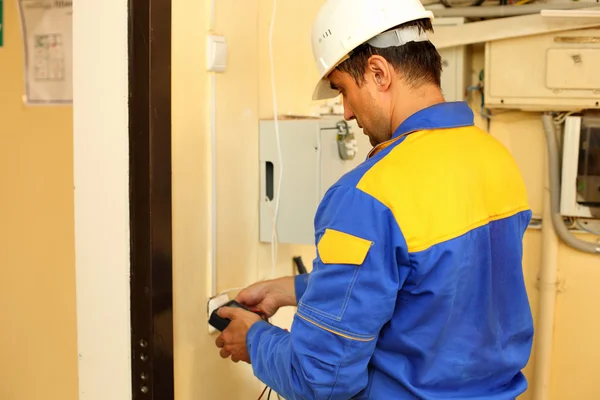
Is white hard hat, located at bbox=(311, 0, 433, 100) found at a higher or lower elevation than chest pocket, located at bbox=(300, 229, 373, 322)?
higher

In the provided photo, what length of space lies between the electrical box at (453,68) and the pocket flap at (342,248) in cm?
153

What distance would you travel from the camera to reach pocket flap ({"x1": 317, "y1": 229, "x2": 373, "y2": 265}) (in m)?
1.01

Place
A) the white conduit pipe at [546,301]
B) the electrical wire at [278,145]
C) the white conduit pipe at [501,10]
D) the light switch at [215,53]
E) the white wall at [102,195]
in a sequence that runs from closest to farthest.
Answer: the white wall at [102,195] → the light switch at [215,53] → the electrical wire at [278,145] → the white conduit pipe at [501,10] → the white conduit pipe at [546,301]

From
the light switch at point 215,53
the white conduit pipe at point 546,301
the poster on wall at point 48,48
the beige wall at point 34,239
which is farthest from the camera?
the white conduit pipe at point 546,301

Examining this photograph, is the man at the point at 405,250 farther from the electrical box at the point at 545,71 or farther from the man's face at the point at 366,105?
the electrical box at the point at 545,71

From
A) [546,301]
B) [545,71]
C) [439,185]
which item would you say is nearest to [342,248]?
[439,185]

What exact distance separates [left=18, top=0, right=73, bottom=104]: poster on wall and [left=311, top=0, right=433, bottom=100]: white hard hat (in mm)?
885

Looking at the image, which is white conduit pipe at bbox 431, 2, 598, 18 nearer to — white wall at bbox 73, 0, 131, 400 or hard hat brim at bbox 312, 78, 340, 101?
hard hat brim at bbox 312, 78, 340, 101

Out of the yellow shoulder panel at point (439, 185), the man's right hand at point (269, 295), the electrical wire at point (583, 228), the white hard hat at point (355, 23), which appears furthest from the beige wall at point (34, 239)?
the electrical wire at point (583, 228)

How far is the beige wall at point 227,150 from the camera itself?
1344mm

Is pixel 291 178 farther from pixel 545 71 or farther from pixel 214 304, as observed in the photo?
pixel 545 71

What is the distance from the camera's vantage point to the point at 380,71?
44.7 inches

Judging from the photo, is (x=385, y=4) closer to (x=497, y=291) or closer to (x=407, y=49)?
(x=407, y=49)

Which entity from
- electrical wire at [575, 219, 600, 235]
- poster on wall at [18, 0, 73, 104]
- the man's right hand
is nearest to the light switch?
the man's right hand
